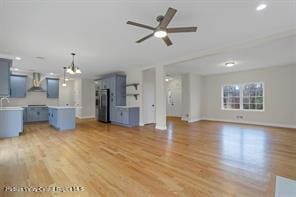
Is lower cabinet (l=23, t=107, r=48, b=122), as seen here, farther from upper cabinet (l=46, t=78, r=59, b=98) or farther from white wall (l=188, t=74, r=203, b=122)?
white wall (l=188, t=74, r=203, b=122)

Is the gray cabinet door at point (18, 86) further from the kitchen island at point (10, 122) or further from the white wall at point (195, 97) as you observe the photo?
the white wall at point (195, 97)

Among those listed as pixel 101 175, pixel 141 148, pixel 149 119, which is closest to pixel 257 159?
pixel 141 148

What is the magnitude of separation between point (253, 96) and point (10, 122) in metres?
9.95

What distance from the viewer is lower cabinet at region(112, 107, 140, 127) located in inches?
292


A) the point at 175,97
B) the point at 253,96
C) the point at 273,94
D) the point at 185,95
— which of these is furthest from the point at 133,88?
the point at 273,94

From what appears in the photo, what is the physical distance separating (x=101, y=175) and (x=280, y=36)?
456cm

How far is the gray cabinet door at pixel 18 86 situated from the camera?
27.4 ft

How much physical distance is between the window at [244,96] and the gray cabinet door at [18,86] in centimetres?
1045

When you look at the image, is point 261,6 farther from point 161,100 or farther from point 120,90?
point 120,90

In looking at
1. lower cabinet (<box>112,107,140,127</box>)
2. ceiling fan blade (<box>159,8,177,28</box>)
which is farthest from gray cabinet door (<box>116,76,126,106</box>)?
ceiling fan blade (<box>159,8,177,28</box>)

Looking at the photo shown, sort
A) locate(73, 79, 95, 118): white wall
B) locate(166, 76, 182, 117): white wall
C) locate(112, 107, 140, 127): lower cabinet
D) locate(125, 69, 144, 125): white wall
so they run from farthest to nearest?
locate(166, 76, 182, 117): white wall
locate(73, 79, 95, 118): white wall
locate(125, 69, 144, 125): white wall
locate(112, 107, 140, 127): lower cabinet

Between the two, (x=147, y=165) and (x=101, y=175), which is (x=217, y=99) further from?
(x=101, y=175)

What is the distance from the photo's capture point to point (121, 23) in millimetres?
3264

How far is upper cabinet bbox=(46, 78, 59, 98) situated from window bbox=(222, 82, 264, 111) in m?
9.32
